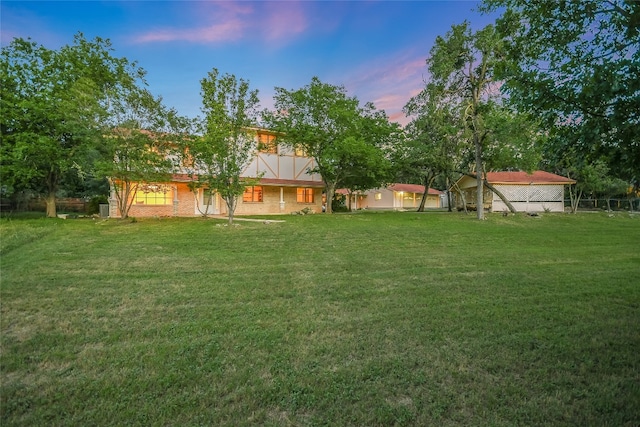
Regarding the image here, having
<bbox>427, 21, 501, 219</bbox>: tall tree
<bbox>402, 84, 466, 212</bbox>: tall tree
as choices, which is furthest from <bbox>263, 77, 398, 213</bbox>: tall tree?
<bbox>427, 21, 501, 219</bbox>: tall tree

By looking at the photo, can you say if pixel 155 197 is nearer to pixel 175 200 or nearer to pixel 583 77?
pixel 175 200

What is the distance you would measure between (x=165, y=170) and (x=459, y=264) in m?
14.0

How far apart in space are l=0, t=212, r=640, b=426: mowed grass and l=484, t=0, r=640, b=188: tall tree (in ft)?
6.65

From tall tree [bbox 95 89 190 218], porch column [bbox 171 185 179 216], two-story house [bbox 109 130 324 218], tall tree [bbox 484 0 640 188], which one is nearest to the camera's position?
tall tree [bbox 484 0 640 188]

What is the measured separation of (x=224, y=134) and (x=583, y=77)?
1246cm

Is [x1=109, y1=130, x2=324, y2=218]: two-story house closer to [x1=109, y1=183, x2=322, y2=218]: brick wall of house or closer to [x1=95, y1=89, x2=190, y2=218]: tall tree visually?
[x1=109, y1=183, x2=322, y2=218]: brick wall of house

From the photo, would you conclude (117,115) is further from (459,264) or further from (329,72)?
(459,264)

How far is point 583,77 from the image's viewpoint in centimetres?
273

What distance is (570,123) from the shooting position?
3113mm

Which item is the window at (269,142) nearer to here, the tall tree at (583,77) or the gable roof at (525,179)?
the tall tree at (583,77)

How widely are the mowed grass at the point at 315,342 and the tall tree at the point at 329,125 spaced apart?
43.8ft

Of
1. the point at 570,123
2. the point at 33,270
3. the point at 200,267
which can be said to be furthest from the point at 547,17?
the point at 33,270

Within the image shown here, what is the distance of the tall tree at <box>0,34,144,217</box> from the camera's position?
14.3 meters

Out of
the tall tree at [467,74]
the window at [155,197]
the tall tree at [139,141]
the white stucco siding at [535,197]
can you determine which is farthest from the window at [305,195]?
the white stucco siding at [535,197]
